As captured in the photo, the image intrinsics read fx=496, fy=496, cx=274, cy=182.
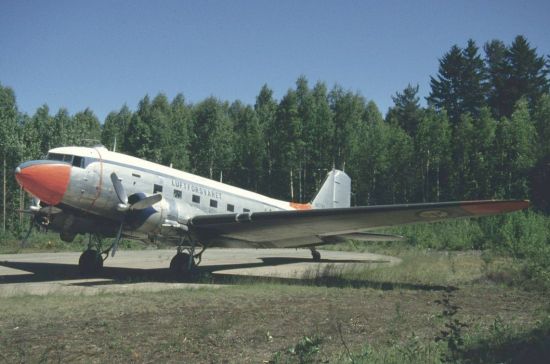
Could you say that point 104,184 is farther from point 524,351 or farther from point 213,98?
point 213,98

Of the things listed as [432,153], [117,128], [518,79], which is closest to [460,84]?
[518,79]

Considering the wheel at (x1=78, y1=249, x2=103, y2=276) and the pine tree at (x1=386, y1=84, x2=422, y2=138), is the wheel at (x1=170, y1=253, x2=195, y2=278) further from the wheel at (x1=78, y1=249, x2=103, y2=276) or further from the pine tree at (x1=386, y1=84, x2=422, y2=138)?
the pine tree at (x1=386, y1=84, x2=422, y2=138)

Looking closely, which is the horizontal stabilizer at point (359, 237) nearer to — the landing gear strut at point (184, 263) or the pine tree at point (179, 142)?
the landing gear strut at point (184, 263)

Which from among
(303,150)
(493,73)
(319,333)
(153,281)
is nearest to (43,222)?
(153,281)

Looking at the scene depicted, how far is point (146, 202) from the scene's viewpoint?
13.9 meters

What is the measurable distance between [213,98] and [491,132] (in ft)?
114

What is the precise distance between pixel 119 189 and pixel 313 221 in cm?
557

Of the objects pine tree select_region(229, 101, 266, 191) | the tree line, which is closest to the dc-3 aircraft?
the tree line

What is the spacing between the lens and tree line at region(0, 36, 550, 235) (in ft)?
159

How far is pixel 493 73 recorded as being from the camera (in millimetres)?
68000

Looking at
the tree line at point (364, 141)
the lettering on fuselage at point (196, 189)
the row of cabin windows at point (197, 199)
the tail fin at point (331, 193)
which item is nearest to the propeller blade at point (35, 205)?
the row of cabin windows at point (197, 199)

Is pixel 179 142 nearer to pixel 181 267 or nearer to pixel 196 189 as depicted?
pixel 196 189

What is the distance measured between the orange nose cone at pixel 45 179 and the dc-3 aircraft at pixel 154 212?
0.02 meters

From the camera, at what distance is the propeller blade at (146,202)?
1385cm
